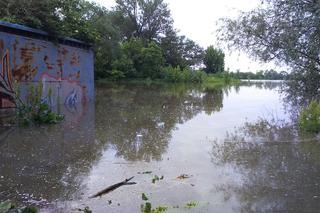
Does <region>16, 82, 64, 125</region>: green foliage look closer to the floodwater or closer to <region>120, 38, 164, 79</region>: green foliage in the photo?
the floodwater

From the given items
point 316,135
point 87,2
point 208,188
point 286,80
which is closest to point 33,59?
point 286,80

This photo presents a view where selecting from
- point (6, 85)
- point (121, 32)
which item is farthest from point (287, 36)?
point (121, 32)

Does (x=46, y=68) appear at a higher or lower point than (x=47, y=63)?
lower

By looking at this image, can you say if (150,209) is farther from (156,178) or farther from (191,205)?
(156,178)

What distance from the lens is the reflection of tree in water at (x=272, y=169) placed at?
533 centimetres

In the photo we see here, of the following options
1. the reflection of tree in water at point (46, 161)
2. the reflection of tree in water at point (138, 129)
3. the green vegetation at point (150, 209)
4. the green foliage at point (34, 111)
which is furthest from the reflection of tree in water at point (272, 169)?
the green foliage at point (34, 111)

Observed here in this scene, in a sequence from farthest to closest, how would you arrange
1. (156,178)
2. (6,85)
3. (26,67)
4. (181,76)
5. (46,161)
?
(181,76) < (26,67) < (6,85) < (46,161) < (156,178)

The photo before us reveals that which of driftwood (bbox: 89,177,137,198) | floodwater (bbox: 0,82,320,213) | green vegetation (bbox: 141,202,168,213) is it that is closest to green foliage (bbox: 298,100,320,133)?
floodwater (bbox: 0,82,320,213)

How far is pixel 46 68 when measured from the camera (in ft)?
55.4

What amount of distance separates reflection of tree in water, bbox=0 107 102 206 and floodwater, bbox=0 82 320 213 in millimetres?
14

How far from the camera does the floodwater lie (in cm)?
540

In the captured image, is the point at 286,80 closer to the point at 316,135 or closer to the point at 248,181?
the point at 316,135

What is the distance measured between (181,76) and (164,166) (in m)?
54.0

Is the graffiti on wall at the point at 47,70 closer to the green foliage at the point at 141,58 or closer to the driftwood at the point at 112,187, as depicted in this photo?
the driftwood at the point at 112,187
